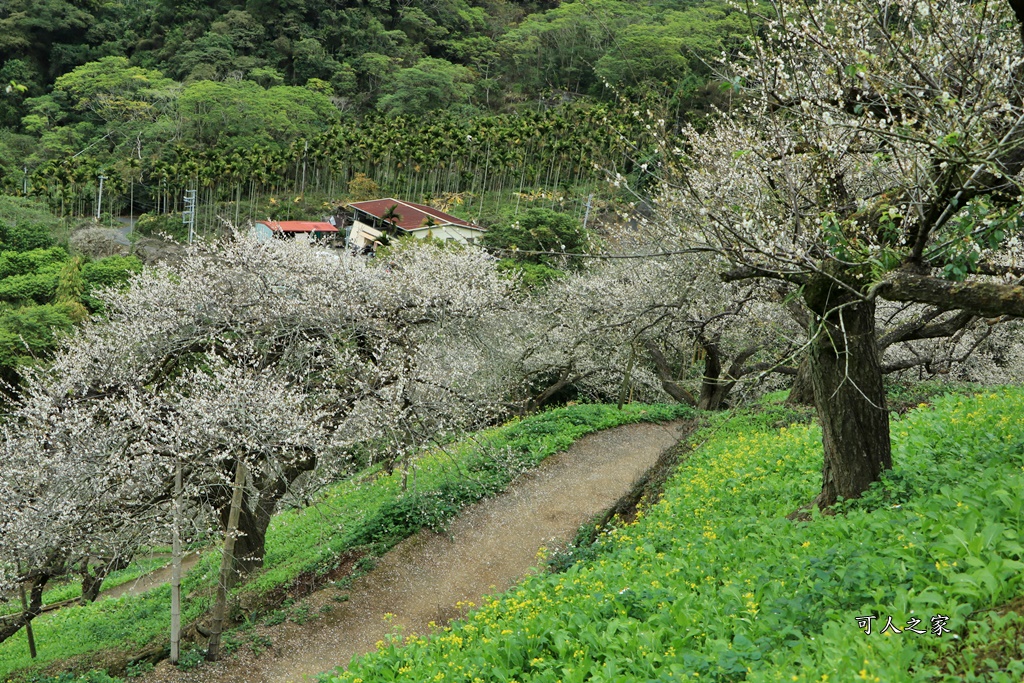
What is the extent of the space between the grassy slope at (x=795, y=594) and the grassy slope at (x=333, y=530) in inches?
227

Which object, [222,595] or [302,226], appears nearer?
[222,595]

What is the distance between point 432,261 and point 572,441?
26.6ft

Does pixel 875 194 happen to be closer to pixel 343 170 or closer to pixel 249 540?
pixel 249 540

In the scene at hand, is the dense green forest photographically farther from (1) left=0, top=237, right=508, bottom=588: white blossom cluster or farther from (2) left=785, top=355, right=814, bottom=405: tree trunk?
(1) left=0, top=237, right=508, bottom=588: white blossom cluster

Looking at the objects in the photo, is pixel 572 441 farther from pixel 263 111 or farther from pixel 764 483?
pixel 263 111

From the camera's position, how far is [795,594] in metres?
5.63

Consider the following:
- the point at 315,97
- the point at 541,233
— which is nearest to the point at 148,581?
the point at 541,233

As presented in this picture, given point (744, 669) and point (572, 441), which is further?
point (572, 441)

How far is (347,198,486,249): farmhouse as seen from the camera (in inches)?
1918

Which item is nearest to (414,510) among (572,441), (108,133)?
(572,441)

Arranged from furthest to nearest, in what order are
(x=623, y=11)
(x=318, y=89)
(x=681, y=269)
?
(x=623, y=11), (x=318, y=89), (x=681, y=269)

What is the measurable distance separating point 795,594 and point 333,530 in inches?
460

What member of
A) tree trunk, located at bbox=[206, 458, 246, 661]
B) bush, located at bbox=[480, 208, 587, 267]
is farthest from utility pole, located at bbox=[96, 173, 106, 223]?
tree trunk, located at bbox=[206, 458, 246, 661]

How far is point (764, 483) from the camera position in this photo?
9906 mm
